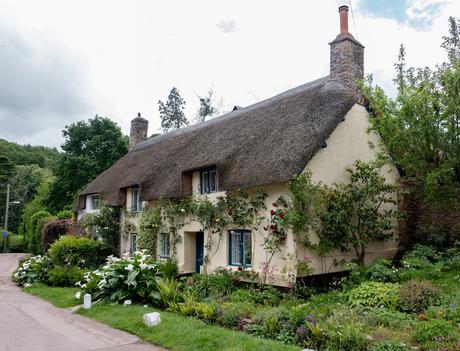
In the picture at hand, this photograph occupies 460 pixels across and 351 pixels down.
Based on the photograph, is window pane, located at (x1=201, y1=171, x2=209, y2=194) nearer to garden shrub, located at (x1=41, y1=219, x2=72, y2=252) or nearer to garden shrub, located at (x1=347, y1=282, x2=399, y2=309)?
garden shrub, located at (x1=347, y1=282, x2=399, y2=309)

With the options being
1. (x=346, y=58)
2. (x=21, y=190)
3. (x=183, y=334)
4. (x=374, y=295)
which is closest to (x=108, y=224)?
(x=346, y=58)

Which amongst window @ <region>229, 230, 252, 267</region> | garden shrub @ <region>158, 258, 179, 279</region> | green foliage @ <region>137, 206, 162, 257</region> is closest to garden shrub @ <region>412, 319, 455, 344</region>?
window @ <region>229, 230, 252, 267</region>

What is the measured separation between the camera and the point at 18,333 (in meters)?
9.07

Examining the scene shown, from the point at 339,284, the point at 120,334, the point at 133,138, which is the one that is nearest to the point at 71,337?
the point at 120,334

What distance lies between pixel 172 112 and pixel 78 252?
33448 mm

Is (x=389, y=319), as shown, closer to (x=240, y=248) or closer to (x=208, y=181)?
(x=240, y=248)

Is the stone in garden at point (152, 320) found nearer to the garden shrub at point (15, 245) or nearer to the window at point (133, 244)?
the window at point (133, 244)

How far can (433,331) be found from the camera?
6.75m

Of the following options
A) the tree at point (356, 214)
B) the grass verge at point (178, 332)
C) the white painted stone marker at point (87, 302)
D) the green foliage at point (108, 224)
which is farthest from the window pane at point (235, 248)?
the green foliage at point (108, 224)

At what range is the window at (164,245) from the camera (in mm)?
17031

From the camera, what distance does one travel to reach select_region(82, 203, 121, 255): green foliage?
20.4 metres

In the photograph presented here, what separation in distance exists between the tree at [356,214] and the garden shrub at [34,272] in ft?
37.1

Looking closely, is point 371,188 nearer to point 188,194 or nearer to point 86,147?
point 188,194

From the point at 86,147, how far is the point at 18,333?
25429 millimetres
